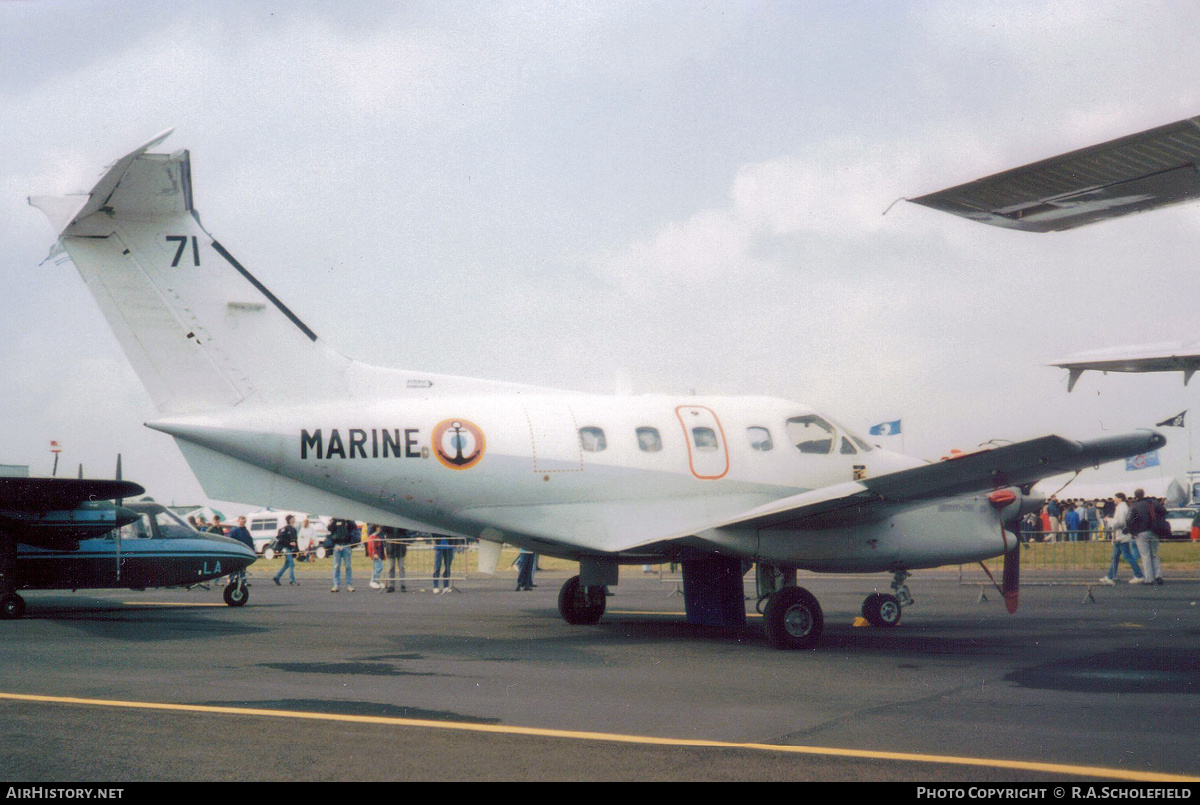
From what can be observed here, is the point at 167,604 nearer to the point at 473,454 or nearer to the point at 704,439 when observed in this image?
the point at 473,454

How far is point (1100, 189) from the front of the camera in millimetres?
10906

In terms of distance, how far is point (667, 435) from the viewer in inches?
549

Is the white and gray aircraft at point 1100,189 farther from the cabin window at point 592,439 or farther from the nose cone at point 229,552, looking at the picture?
the nose cone at point 229,552

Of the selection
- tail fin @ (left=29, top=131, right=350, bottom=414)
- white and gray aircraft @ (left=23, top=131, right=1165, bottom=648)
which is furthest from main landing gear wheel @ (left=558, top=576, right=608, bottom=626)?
tail fin @ (left=29, top=131, right=350, bottom=414)

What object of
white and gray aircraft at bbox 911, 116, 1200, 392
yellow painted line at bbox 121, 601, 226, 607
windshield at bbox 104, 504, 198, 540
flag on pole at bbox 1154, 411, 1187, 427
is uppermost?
white and gray aircraft at bbox 911, 116, 1200, 392

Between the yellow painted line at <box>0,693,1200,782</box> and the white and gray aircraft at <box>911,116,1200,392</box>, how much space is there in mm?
6018

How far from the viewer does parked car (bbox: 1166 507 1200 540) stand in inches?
1978

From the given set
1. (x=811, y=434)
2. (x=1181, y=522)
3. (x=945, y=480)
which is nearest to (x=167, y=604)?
(x=811, y=434)

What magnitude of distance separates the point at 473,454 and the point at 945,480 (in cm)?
569

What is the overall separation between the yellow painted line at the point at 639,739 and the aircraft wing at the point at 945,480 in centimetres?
498

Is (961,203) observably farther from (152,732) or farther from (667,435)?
(152,732)

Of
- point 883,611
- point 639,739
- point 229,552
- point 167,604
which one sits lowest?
point 167,604

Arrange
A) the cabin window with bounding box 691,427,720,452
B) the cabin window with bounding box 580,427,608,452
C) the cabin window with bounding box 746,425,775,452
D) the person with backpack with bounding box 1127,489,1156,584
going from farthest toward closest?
the person with backpack with bounding box 1127,489,1156,584, the cabin window with bounding box 746,425,775,452, the cabin window with bounding box 691,427,720,452, the cabin window with bounding box 580,427,608,452

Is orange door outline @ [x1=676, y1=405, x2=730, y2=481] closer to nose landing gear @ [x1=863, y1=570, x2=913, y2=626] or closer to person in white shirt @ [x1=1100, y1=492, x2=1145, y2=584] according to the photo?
nose landing gear @ [x1=863, y1=570, x2=913, y2=626]
